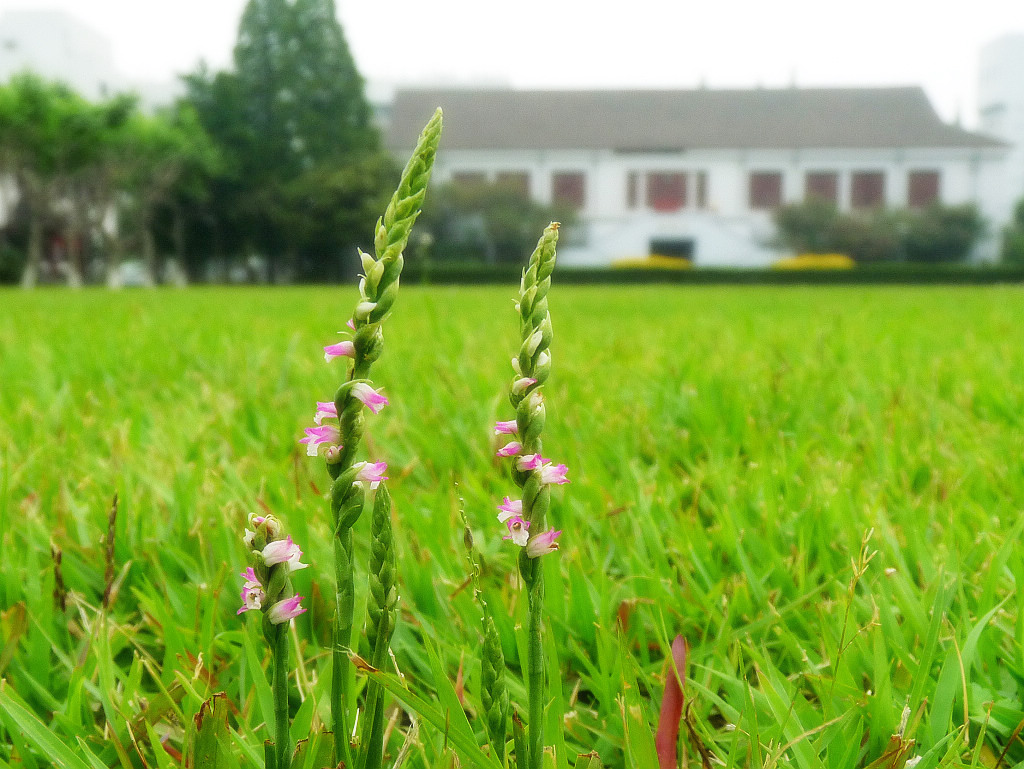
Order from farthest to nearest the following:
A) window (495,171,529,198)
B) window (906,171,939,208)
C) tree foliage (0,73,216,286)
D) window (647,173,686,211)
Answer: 1. window (647,173,686,211)
2. window (906,171,939,208)
3. window (495,171,529,198)
4. tree foliage (0,73,216,286)

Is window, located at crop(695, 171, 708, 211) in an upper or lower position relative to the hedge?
upper

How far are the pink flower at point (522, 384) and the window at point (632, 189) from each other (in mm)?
43402

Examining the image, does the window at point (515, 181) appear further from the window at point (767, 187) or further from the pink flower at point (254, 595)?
the pink flower at point (254, 595)

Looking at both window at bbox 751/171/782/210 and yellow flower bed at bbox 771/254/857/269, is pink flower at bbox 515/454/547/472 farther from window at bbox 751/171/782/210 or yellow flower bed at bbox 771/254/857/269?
window at bbox 751/171/782/210

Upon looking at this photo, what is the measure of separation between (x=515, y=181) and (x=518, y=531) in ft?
132

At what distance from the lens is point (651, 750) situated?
2.02 ft

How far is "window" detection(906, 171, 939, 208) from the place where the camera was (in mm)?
41281

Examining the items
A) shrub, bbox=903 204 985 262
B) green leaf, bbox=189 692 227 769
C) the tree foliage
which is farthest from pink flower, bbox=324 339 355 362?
shrub, bbox=903 204 985 262

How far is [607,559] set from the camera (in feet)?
3.97

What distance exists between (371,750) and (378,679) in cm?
8

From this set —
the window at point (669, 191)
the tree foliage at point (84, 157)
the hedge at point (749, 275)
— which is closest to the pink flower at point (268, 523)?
the tree foliage at point (84, 157)

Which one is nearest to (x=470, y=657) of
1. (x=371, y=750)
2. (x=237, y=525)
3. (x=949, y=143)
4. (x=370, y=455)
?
(x=371, y=750)

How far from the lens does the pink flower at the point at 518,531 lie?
0.44 meters

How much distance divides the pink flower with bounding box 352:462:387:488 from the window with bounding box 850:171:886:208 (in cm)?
4541
